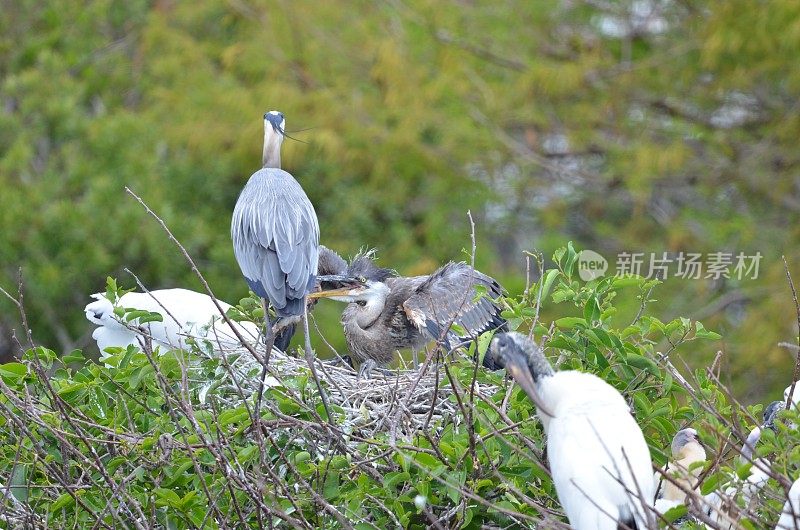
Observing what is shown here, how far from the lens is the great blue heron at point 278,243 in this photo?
4.71 m

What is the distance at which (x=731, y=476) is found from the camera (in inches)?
132

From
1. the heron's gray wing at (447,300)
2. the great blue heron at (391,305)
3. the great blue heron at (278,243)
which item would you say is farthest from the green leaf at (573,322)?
the great blue heron at (391,305)

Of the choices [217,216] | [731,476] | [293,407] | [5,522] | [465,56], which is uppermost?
[731,476]

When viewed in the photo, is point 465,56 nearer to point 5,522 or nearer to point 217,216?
point 217,216

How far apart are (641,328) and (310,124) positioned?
28.6ft

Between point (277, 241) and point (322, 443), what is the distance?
978 millimetres

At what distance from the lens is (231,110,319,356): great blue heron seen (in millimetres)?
4711

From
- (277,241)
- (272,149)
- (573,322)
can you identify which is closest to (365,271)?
(272,149)

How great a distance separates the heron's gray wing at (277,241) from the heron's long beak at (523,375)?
1.05 metres

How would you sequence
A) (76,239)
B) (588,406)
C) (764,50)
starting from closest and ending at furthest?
(588,406), (76,239), (764,50)

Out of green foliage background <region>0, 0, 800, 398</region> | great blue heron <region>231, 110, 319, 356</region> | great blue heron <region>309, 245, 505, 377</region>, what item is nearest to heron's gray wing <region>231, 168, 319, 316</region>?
great blue heron <region>231, 110, 319, 356</region>

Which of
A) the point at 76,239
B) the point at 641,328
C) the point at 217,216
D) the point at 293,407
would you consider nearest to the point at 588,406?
the point at 641,328

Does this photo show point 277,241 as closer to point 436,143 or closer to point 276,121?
point 276,121

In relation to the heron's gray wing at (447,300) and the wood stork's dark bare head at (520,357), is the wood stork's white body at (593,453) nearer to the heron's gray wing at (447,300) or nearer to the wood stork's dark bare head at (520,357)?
the wood stork's dark bare head at (520,357)
